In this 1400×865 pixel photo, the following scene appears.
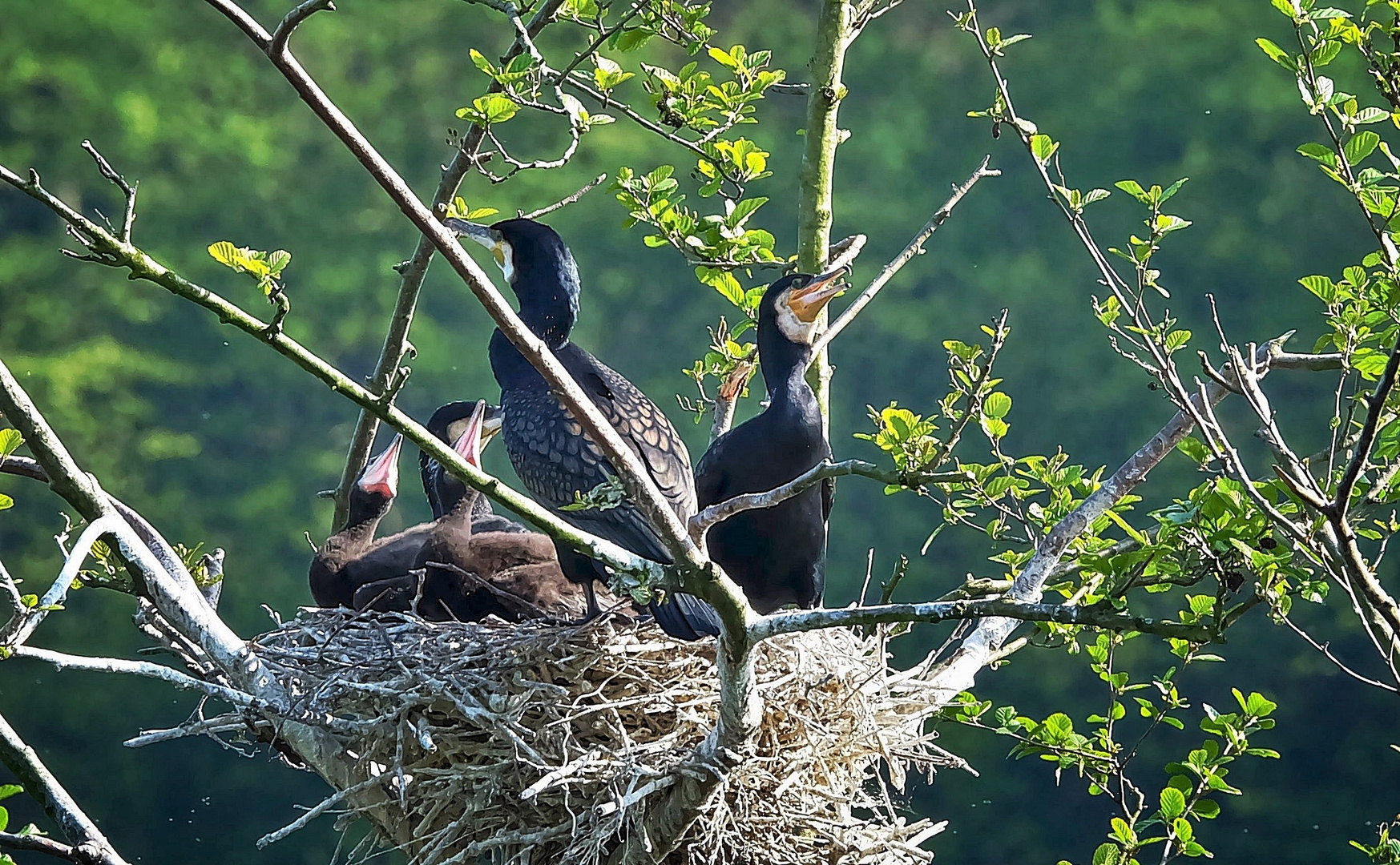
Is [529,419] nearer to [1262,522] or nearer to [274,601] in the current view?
[1262,522]

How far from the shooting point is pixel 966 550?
3574 millimetres

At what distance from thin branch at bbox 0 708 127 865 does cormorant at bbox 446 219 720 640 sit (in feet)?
1.84

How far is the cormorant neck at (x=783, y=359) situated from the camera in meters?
1.68

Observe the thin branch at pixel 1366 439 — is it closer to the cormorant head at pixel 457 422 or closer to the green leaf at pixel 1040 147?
the green leaf at pixel 1040 147

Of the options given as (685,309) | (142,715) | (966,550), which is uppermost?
(685,309)

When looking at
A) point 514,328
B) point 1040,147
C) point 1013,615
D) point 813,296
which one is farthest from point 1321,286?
point 514,328

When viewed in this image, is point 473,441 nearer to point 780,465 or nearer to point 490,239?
point 490,239

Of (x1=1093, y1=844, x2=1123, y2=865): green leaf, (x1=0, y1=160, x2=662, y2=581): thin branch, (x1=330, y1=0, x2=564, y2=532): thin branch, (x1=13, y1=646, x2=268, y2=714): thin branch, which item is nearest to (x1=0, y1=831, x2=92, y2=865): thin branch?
(x1=13, y1=646, x2=268, y2=714): thin branch

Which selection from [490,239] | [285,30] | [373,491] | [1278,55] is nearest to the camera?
[285,30]

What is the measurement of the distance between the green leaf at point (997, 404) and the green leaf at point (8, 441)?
874mm

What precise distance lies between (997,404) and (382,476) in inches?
41.5

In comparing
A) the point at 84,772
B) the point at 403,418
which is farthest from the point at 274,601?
the point at 403,418

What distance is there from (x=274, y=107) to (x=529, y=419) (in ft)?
7.60

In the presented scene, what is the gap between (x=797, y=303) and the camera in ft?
5.43
